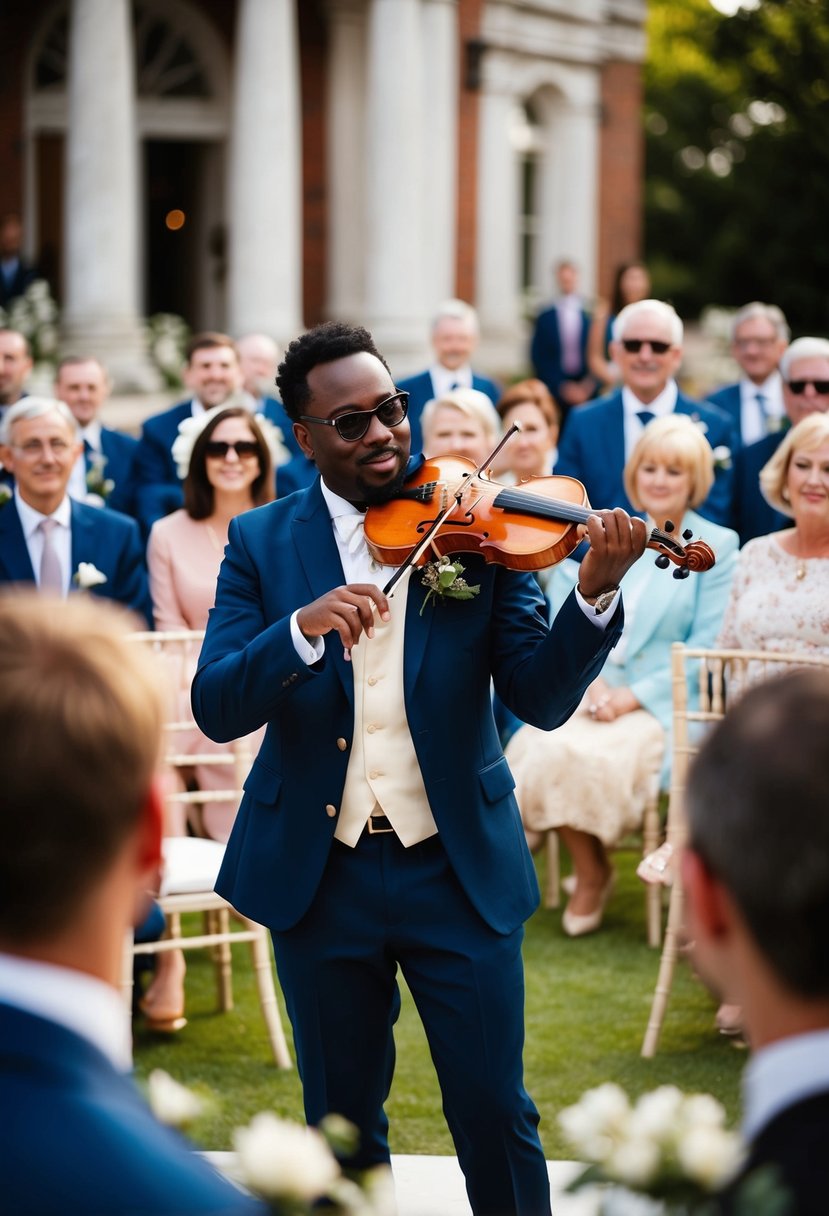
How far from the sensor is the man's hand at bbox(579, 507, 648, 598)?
328 cm

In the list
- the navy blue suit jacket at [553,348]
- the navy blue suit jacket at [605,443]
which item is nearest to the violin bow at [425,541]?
the navy blue suit jacket at [605,443]

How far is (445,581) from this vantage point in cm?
346

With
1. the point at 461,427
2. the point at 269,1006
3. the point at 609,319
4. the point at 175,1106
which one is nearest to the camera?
the point at 175,1106

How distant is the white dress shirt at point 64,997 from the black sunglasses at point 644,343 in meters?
7.02

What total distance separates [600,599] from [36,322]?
11.1 metres

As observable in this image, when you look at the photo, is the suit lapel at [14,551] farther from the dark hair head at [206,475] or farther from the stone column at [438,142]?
the stone column at [438,142]

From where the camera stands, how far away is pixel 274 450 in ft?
25.3

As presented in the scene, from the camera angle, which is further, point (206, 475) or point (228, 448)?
point (206, 475)

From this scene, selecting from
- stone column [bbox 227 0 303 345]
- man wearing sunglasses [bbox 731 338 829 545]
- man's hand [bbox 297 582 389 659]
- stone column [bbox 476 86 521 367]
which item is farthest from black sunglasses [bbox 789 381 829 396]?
stone column [bbox 476 86 521 367]

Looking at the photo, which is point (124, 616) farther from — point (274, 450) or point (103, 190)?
point (103, 190)

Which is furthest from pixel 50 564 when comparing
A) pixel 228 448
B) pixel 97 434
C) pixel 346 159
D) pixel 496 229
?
pixel 496 229

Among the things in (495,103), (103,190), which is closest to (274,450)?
(103,190)

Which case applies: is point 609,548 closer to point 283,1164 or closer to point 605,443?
point 283,1164

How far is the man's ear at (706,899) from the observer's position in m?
1.67
